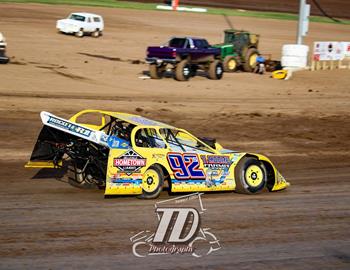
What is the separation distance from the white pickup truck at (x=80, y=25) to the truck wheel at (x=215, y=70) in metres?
9.93

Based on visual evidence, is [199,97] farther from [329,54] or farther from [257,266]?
[257,266]

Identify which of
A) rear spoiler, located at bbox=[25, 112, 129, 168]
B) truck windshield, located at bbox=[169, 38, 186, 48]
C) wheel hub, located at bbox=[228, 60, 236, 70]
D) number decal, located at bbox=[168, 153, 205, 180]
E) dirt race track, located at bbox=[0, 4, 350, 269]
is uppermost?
truck windshield, located at bbox=[169, 38, 186, 48]

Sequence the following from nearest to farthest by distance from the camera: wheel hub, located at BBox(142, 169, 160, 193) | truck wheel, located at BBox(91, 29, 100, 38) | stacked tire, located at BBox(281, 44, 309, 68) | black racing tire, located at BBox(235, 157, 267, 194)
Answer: wheel hub, located at BBox(142, 169, 160, 193) < black racing tire, located at BBox(235, 157, 267, 194) < stacked tire, located at BBox(281, 44, 309, 68) < truck wheel, located at BBox(91, 29, 100, 38)

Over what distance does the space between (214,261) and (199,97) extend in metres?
15.9

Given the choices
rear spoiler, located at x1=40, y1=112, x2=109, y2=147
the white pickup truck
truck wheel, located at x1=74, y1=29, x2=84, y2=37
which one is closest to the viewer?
rear spoiler, located at x1=40, y1=112, x2=109, y2=147

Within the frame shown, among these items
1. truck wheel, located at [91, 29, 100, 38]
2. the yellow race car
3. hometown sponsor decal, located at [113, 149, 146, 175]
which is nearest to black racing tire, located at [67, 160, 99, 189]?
the yellow race car

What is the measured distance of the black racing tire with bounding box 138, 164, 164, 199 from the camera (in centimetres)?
1138

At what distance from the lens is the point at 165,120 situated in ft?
65.6

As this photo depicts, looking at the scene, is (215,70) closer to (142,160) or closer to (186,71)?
(186,71)

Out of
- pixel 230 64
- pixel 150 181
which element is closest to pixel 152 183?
pixel 150 181

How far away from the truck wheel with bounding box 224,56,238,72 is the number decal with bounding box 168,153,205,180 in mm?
18466

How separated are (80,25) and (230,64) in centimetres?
903

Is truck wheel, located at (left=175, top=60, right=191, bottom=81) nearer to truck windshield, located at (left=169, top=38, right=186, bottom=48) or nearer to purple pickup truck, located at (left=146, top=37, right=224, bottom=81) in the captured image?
purple pickup truck, located at (left=146, top=37, right=224, bottom=81)

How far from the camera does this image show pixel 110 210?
10664 millimetres
